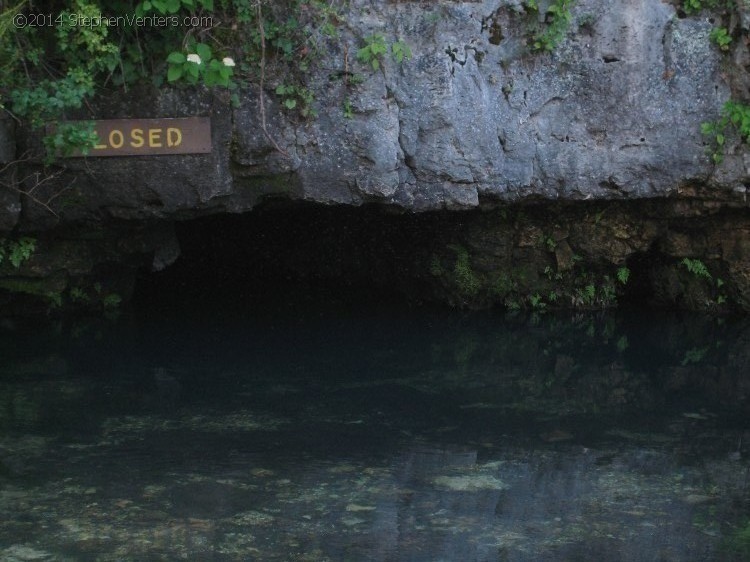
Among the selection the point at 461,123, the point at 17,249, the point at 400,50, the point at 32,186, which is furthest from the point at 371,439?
the point at 17,249

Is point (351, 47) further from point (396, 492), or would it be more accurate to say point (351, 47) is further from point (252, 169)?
point (396, 492)

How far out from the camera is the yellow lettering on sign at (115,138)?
21.6 ft

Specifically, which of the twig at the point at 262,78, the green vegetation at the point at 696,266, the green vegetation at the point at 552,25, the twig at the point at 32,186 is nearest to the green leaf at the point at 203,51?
the twig at the point at 262,78

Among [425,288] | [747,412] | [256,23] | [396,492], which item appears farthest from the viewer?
[425,288]

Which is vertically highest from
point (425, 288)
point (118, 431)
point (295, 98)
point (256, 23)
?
point (256, 23)

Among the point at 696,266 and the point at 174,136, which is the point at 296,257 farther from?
the point at 696,266

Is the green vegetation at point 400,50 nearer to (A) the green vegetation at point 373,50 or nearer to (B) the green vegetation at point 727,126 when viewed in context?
(A) the green vegetation at point 373,50

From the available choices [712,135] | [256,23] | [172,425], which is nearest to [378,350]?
[172,425]

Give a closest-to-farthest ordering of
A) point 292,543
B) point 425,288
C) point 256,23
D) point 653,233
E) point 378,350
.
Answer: point 292,543
point 256,23
point 378,350
point 653,233
point 425,288

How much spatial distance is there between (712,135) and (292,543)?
5179mm

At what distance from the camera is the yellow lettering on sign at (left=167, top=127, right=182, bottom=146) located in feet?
21.9

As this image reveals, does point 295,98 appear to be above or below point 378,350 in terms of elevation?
above

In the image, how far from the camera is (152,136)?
21.9 ft

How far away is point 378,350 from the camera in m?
7.32
